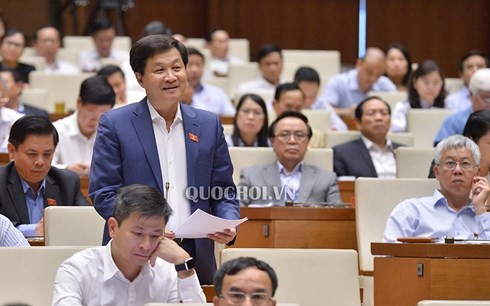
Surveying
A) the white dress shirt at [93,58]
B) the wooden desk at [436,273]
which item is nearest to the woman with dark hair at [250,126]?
the wooden desk at [436,273]

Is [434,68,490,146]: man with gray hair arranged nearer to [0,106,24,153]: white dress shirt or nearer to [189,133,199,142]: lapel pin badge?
[189,133,199,142]: lapel pin badge

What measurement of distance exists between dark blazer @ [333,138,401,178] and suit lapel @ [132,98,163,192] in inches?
120

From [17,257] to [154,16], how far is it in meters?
8.89

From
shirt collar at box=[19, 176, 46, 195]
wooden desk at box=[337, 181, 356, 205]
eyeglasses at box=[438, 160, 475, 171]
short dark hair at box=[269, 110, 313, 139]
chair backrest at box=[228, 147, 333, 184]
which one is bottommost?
wooden desk at box=[337, 181, 356, 205]

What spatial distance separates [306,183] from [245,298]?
10.4 feet

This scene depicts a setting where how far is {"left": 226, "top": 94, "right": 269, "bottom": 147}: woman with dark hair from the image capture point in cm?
737

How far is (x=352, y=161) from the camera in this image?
7.15m

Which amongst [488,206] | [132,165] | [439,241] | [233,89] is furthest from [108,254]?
[233,89]

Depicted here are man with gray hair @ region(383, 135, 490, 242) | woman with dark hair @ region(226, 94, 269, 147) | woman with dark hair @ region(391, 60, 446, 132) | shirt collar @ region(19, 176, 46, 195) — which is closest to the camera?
man with gray hair @ region(383, 135, 490, 242)

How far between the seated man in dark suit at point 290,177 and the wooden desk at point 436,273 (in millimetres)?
1712

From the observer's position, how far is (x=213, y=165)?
4.25m

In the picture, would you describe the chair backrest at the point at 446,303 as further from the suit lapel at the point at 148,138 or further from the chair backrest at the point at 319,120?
the chair backrest at the point at 319,120

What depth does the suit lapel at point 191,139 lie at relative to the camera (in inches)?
164

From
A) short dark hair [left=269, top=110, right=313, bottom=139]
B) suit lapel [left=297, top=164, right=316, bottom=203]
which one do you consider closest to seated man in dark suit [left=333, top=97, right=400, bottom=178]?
short dark hair [left=269, top=110, right=313, bottom=139]
